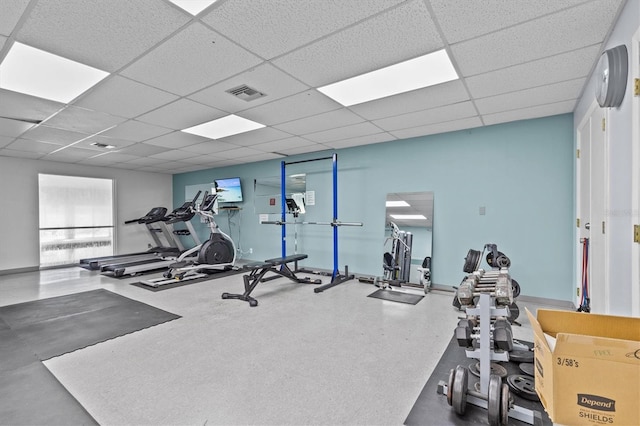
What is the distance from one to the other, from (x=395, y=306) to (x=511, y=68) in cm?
296

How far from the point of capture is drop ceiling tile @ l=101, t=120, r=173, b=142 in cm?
424

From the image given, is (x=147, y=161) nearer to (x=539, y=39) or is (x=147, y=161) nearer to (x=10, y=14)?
(x=10, y=14)

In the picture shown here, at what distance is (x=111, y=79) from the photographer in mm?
2820

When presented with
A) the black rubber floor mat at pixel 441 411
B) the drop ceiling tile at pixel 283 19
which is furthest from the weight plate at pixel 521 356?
the drop ceiling tile at pixel 283 19

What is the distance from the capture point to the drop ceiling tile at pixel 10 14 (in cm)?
181

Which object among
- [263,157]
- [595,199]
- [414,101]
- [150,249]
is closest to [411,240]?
[414,101]

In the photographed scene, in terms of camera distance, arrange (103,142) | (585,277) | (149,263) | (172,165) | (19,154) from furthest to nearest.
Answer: (172,165) → (149,263) → (19,154) → (103,142) → (585,277)

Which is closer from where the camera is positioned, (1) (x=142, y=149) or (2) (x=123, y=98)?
(2) (x=123, y=98)

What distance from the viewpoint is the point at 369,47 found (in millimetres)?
2338

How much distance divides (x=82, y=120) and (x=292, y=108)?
2839 millimetres

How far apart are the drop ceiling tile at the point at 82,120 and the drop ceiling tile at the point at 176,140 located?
0.79 meters

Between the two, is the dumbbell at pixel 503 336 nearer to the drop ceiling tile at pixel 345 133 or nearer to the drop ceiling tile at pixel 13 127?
the drop ceiling tile at pixel 345 133

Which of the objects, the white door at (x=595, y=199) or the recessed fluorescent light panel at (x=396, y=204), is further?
the recessed fluorescent light panel at (x=396, y=204)

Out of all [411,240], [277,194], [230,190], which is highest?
[230,190]
